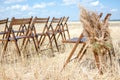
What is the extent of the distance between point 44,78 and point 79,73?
0.58 m

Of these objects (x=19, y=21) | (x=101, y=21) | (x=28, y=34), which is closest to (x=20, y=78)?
(x=101, y=21)

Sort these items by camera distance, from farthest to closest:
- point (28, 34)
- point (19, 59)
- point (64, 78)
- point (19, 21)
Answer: point (28, 34)
point (19, 21)
point (19, 59)
point (64, 78)

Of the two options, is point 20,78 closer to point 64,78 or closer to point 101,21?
point 64,78

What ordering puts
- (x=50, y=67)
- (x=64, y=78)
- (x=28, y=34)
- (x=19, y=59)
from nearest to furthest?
(x=64, y=78)
(x=50, y=67)
(x=19, y=59)
(x=28, y=34)

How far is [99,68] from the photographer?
15.0ft

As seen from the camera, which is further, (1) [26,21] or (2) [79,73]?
(1) [26,21]

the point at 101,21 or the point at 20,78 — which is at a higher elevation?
the point at 101,21

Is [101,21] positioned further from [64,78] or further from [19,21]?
[19,21]

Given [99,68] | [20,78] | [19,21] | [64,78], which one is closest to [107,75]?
[99,68]

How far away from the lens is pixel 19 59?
20.3 feet

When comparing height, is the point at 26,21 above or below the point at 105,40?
above

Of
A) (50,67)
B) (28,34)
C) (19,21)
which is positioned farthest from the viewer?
(28,34)

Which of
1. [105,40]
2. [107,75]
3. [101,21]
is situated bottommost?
[107,75]

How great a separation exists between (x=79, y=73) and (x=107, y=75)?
A: 46cm
